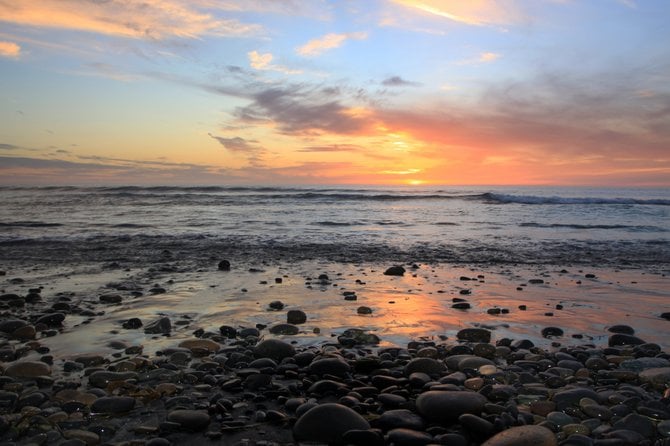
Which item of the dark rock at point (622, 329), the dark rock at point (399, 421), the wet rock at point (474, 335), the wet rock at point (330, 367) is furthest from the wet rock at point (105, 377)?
the dark rock at point (622, 329)

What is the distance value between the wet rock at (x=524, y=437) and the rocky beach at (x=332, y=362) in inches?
0.6

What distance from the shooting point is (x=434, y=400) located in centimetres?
369

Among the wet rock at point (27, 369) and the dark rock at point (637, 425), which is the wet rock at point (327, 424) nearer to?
the dark rock at point (637, 425)

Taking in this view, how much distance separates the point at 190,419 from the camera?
347 centimetres

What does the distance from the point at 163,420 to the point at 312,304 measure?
4.05 metres

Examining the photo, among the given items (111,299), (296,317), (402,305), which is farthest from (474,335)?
(111,299)

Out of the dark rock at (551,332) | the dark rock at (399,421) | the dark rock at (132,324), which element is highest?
the dark rock at (551,332)

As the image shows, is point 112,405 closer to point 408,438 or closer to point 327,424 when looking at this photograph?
point 327,424

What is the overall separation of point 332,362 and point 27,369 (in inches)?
119

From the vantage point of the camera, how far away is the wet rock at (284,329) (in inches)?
235

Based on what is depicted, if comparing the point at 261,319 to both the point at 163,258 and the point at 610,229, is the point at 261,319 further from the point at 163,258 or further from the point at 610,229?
the point at 610,229

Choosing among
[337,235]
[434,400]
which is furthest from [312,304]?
[337,235]

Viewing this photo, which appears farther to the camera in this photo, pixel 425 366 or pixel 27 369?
pixel 425 366

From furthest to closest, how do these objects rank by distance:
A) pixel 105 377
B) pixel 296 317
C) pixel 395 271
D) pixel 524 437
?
pixel 395 271, pixel 296 317, pixel 105 377, pixel 524 437
